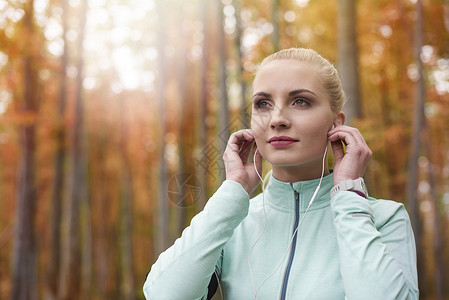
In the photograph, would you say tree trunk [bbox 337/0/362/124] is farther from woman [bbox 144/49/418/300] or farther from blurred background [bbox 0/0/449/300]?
woman [bbox 144/49/418/300]

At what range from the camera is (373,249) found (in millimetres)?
1383

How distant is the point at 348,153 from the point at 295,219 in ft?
1.10

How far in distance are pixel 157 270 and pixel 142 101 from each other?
55.2ft

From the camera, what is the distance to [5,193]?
22312mm

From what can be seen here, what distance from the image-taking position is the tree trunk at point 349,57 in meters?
5.08

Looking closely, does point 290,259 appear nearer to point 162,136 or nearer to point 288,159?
point 288,159

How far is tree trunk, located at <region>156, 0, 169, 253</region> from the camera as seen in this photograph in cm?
1139

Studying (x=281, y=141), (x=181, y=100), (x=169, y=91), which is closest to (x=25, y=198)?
(x=181, y=100)

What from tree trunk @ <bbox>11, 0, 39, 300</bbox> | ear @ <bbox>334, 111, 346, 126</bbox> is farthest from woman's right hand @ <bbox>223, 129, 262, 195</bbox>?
tree trunk @ <bbox>11, 0, 39, 300</bbox>

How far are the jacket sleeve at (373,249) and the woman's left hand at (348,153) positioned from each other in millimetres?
107

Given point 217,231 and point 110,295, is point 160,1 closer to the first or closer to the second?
point 217,231

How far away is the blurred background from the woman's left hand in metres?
2.76

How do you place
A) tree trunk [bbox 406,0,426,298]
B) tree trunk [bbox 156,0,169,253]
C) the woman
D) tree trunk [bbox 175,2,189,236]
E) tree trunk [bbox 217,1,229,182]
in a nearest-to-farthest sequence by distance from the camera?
the woman → tree trunk [bbox 406,0,426,298] → tree trunk [bbox 217,1,229,182] → tree trunk [bbox 175,2,189,236] → tree trunk [bbox 156,0,169,253]

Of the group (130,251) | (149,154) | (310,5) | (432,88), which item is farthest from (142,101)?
(432,88)
